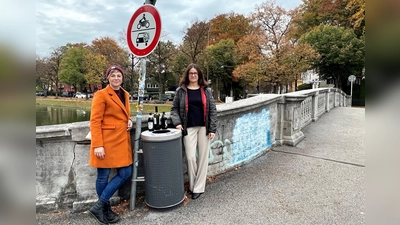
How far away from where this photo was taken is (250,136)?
519 centimetres

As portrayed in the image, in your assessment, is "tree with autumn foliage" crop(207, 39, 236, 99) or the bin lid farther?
"tree with autumn foliage" crop(207, 39, 236, 99)

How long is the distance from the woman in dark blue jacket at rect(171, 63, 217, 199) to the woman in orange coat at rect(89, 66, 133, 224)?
2.74ft

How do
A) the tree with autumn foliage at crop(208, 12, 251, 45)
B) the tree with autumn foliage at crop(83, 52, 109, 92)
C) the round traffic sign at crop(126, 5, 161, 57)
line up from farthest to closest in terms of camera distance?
the tree with autumn foliage at crop(208, 12, 251, 45) < the tree with autumn foliage at crop(83, 52, 109, 92) < the round traffic sign at crop(126, 5, 161, 57)

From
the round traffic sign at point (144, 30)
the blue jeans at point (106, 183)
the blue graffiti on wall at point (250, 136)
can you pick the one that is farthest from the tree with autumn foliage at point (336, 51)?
the blue jeans at point (106, 183)

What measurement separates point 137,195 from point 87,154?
36.8 inches

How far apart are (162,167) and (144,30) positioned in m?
1.76

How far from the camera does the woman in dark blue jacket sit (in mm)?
3723

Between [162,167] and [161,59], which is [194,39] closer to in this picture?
[161,59]

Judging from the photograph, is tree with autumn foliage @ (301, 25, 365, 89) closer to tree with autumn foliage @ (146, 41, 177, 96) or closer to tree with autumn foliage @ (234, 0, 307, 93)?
tree with autumn foliage @ (234, 0, 307, 93)

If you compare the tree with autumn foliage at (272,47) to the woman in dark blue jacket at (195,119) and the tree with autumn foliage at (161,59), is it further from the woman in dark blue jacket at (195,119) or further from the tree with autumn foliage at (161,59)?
the woman in dark blue jacket at (195,119)

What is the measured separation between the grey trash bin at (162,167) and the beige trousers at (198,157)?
39cm

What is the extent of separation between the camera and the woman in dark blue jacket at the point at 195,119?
3.72 meters

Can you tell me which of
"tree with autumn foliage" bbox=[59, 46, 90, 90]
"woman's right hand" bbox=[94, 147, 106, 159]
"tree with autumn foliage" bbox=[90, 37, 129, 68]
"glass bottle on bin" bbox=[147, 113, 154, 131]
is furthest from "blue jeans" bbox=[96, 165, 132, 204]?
"tree with autumn foliage" bbox=[59, 46, 90, 90]

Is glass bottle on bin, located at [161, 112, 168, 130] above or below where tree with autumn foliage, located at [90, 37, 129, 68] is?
below
